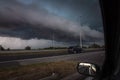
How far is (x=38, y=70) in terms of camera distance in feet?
9.96

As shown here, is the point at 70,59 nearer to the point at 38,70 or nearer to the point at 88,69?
the point at 38,70

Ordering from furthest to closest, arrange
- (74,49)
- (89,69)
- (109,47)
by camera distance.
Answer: (74,49) < (109,47) < (89,69)

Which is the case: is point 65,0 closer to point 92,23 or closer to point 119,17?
point 92,23

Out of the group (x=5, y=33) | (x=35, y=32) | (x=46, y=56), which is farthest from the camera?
(x=46, y=56)

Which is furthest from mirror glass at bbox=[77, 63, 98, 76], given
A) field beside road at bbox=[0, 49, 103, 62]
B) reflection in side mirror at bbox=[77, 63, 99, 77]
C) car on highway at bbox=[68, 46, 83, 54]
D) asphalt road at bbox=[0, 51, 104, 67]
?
car on highway at bbox=[68, 46, 83, 54]

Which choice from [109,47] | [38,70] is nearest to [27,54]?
[38,70]

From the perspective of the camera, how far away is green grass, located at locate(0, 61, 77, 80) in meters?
2.67

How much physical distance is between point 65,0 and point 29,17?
1.81 feet

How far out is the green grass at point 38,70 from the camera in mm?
2668

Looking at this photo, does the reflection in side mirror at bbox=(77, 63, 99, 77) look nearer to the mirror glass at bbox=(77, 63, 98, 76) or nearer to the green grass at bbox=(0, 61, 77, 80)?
the mirror glass at bbox=(77, 63, 98, 76)

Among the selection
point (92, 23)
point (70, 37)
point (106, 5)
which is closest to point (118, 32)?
point (106, 5)

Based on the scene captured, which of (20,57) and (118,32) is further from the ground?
(118,32)

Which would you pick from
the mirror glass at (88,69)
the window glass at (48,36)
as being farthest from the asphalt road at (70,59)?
the mirror glass at (88,69)

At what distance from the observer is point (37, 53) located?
321 cm
